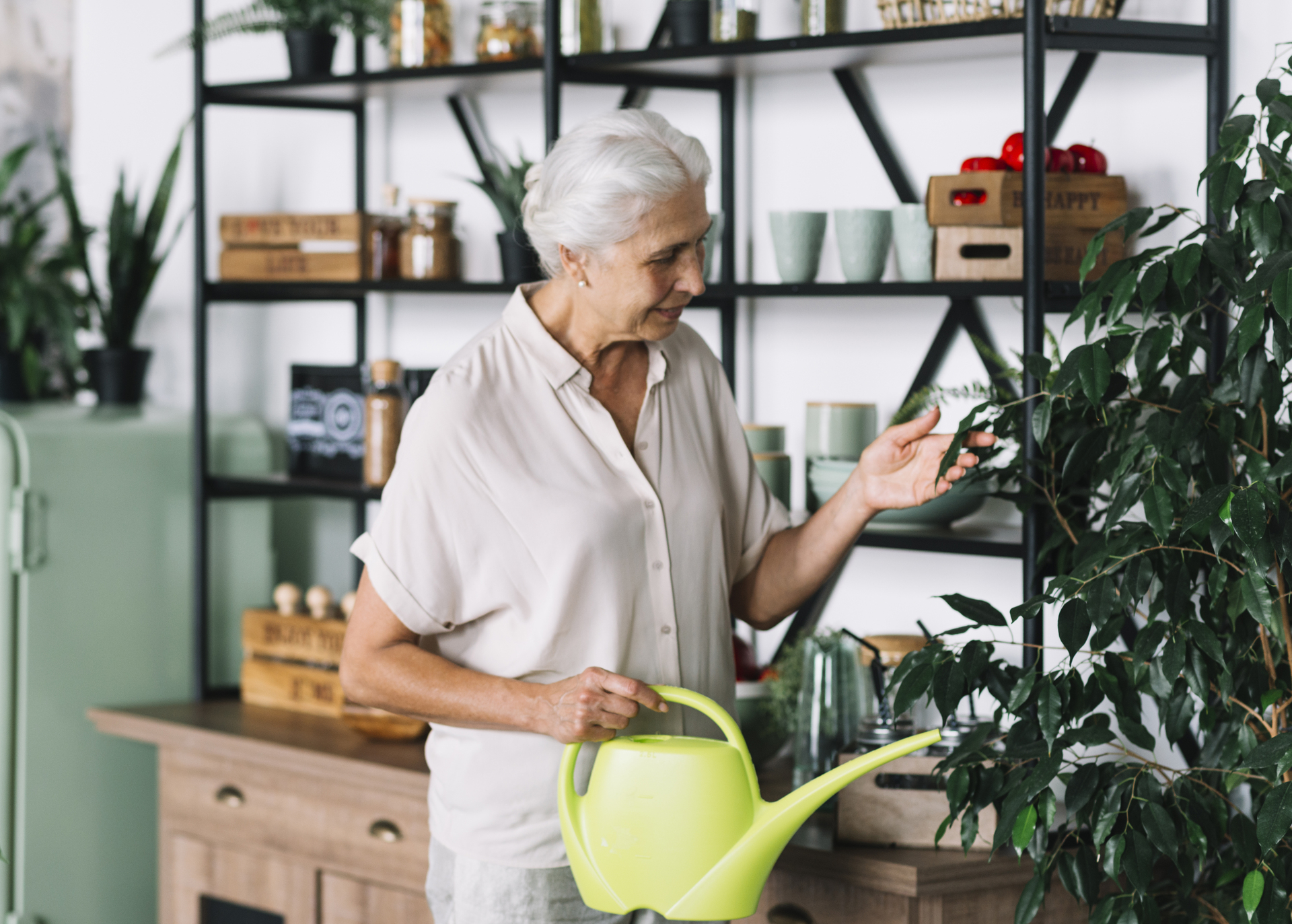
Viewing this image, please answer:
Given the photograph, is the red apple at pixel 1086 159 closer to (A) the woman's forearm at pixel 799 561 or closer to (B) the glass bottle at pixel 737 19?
(B) the glass bottle at pixel 737 19

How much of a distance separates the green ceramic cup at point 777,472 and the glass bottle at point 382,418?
74 centimetres

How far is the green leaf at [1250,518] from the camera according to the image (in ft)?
5.06

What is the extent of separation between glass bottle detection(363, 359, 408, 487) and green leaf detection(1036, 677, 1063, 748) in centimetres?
150

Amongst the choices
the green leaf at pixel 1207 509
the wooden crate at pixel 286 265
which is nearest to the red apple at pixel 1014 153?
the green leaf at pixel 1207 509

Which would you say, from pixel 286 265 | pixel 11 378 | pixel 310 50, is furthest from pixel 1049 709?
pixel 11 378

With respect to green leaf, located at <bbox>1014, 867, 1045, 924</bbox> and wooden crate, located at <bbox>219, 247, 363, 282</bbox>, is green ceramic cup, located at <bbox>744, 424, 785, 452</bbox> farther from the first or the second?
green leaf, located at <bbox>1014, 867, 1045, 924</bbox>

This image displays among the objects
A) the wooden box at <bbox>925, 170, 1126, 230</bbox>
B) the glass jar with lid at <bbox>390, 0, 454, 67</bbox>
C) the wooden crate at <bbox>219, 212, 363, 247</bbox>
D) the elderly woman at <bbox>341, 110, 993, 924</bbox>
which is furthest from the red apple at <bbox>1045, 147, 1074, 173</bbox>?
the wooden crate at <bbox>219, 212, 363, 247</bbox>

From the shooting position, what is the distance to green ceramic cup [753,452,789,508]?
8.38 ft

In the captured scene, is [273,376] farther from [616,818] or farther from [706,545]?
[616,818]

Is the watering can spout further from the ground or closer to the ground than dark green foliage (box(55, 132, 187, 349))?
closer to the ground

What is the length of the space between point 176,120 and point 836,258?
1.70 m

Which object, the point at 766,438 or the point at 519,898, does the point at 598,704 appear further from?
the point at 766,438

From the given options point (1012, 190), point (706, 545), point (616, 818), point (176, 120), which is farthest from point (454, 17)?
point (616, 818)

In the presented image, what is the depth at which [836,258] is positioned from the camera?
280cm
